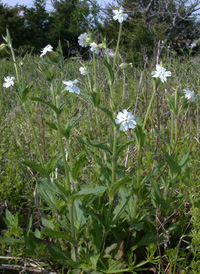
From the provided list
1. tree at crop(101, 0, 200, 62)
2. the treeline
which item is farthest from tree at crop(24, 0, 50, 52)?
tree at crop(101, 0, 200, 62)

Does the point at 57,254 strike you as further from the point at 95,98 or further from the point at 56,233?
the point at 95,98

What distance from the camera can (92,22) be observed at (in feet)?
50.0

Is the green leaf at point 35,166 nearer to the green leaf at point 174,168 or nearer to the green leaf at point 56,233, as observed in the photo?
the green leaf at point 56,233

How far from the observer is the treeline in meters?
13.5

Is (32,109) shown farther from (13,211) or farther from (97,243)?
(97,243)

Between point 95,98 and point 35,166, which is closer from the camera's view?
point 35,166

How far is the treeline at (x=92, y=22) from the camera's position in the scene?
44.1 feet

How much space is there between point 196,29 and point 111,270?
53.3ft

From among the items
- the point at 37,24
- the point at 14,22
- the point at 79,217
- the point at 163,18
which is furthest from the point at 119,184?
the point at 37,24

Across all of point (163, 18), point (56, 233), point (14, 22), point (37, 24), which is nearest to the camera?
point (56, 233)

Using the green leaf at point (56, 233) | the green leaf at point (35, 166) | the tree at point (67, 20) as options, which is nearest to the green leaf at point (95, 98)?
the green leaf at point (35, 166)

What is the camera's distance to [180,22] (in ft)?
51.7

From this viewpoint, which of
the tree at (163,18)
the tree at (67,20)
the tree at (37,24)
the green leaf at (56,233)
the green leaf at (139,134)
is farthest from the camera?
the tree at (37,24)

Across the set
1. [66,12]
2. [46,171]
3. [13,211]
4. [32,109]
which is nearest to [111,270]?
[46,171]
